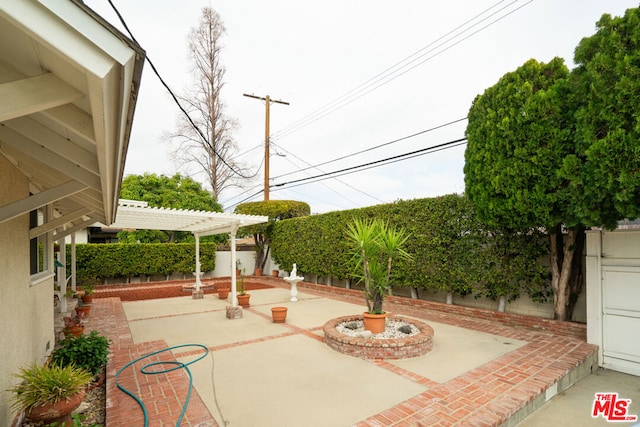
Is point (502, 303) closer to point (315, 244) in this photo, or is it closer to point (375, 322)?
point (375, 322)

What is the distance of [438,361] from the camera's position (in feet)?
17.0

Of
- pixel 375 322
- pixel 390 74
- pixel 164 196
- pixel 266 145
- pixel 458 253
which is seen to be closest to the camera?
pixel 375 322

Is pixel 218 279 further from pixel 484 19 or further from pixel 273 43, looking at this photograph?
pixel 484 19

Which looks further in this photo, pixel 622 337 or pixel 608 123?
pixel 622 337

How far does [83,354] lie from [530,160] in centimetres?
763

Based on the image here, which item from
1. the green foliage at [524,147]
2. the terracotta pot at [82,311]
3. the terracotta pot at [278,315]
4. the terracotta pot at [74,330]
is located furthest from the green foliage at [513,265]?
the terracotta pot at [82,311]

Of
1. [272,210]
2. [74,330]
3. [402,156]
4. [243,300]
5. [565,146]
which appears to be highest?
[402,156]

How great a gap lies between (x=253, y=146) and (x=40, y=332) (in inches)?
635

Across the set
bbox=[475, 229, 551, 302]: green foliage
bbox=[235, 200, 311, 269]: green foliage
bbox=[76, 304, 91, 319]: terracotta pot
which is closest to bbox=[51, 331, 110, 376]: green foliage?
bbox=[76, 304, 91, 319]: terracotta pot

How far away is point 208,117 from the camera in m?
20.7

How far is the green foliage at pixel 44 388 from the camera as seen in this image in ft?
10.0
